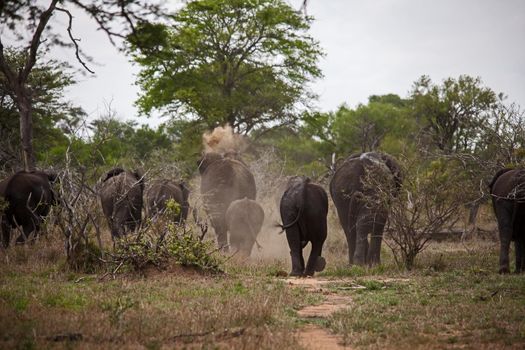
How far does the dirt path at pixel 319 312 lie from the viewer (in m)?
6.80

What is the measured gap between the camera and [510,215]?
41.9ft

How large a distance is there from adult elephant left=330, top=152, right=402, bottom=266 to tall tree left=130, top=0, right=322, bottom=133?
58.8 ft

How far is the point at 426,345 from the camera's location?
6.57m

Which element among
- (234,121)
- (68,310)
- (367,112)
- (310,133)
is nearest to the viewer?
(68,310)

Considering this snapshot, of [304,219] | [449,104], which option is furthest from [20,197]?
[449,104]

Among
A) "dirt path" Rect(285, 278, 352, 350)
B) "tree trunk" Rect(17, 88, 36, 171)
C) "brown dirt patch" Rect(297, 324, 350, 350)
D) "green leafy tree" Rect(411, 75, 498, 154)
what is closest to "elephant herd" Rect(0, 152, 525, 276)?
"tree trunk" Rect(17, 88, 36, 171)

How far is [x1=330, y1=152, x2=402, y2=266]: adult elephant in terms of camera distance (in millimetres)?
14094

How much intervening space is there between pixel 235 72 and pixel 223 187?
16.8m

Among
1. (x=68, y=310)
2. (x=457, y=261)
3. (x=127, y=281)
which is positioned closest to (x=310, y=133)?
(x=457, y=261)

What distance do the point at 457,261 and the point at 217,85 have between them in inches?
860

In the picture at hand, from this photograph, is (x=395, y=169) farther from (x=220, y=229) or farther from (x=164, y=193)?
(x=164, y=193)

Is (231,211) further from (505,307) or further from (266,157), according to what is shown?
(266,157)

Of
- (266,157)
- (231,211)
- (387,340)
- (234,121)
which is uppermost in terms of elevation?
(234,121)

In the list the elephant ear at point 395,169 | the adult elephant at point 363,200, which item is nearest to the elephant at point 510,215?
the adult elephant at point 363,200
